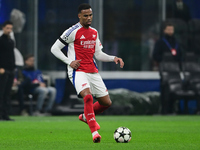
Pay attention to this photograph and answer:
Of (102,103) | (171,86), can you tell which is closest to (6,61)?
(102,103)

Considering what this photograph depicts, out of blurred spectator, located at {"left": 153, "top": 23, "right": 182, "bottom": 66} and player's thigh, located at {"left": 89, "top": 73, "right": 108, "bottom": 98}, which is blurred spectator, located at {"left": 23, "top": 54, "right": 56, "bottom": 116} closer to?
blurred spectator, located at {"left": 153, "top": 23, "right": 182, "bottom": 66}

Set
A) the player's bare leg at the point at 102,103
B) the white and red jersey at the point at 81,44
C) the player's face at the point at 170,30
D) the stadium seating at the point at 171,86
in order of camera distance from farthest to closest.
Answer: the player's face at the point at 170,30 < the stadium seating at the point at 171,86 < the player's bare leg at the point at 102,103 < the white and red jersey at the point at 81,44

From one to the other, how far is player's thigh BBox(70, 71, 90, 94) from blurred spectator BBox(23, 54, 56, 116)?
7.86 meters

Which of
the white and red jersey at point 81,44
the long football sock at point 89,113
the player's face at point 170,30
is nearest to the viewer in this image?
the long football sock at point 89,113

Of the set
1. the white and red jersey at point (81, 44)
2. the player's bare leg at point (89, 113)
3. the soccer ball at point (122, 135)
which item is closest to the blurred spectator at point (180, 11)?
the white and red jersey at point (81, 44)

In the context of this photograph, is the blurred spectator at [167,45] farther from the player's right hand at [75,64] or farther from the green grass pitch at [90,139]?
the player's right hand at [75,64]

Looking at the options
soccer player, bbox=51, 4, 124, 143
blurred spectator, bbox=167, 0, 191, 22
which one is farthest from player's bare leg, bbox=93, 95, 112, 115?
blurred spectator, bbox=167, 0, 191, 22

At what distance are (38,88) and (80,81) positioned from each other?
813 centimetres

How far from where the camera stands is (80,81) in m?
8.75

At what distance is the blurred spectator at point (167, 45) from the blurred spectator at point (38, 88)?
10.3 feet

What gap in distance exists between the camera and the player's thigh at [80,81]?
868 cm

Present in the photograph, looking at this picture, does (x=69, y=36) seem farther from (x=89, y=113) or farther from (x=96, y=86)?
(x=89, y=113)

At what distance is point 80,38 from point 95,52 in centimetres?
52

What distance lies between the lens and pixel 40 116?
16250 mm
